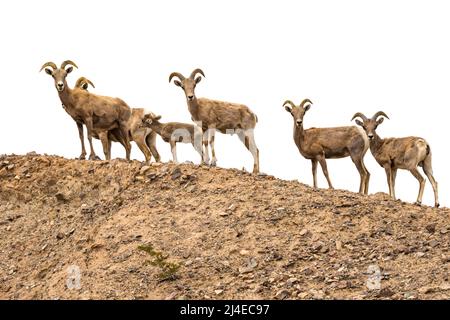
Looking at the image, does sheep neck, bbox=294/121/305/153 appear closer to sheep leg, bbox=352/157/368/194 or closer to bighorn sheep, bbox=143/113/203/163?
sheep leg, bbox=352/157/368/194

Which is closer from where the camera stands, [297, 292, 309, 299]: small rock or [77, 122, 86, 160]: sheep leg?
[297, 292, 309, 299]: small rock

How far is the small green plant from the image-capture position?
2080 cm

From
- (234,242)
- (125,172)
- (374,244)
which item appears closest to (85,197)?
(125,172)

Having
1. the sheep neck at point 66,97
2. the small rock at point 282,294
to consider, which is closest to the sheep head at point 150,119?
the sheep neck at point 66,97

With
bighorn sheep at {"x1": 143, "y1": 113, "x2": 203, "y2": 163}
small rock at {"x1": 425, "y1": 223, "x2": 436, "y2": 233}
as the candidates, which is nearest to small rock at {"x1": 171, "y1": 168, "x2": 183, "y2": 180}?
bighorn sheep at {"x1": 143, "y1": 113, "x2": 203, "y2": 163}

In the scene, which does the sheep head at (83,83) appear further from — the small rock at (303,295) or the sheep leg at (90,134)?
the small rock at (303,295)

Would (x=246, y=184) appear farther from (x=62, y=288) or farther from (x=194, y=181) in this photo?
(x=62, y=288)

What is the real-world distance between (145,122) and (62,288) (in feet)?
25.3

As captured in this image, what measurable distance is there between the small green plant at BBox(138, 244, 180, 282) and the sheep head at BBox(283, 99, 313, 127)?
704cm

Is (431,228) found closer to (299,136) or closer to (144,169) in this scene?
(299,136)

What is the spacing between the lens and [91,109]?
27.1 meters

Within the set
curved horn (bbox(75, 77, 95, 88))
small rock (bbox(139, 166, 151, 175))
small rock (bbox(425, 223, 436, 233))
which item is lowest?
small rock (bbox(425, 223, 436, 233))

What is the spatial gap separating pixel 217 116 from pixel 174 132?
56.3 inches

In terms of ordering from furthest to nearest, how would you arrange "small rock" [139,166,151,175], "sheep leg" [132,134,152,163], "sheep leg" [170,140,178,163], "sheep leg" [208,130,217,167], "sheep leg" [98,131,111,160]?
"sheep leg" [132,134,152,163], "sheep leg" [98,131,111,160], "sheep leg" [170,140,178,163], "sheep leg" [208,130,217,167], "small rock" [139,166,151,175]
